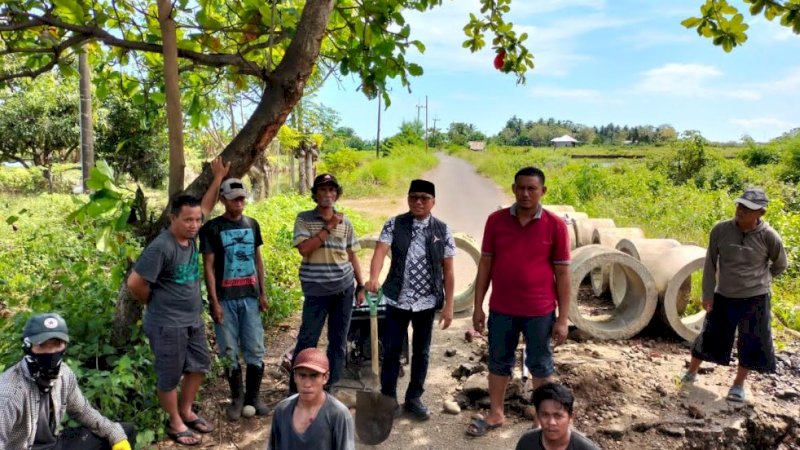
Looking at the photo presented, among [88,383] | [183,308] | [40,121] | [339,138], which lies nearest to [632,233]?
[183,308]

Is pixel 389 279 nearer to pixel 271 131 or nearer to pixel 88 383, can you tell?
pixel 271 131

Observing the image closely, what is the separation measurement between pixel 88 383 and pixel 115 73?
9.23 ft

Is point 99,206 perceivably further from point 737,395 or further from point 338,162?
point 338,162

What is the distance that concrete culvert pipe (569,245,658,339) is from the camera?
5.92 m

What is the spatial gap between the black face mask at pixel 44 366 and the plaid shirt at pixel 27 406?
27mm

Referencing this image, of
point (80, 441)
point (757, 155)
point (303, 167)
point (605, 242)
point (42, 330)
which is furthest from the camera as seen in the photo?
point (757, 155)

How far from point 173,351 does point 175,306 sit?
0.93 feet

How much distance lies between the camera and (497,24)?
5.96 m

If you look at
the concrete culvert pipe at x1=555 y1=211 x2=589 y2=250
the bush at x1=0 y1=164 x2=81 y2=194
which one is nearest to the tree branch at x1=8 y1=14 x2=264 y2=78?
the concrete culvert pipe at x1=555 y1=211 x2=589 y2=250

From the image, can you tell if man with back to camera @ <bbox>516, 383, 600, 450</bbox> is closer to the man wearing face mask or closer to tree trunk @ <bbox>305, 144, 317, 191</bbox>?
the man wearing face mask

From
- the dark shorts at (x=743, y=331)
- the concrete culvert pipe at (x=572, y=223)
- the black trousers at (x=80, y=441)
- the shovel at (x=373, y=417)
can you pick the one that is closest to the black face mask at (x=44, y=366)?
the black trousers at (x=80, y=441)

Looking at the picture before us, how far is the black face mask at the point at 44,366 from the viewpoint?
2734 millimetres

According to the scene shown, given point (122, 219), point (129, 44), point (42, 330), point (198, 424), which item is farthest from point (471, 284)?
point (42, 330)

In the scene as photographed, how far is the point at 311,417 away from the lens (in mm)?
2557
